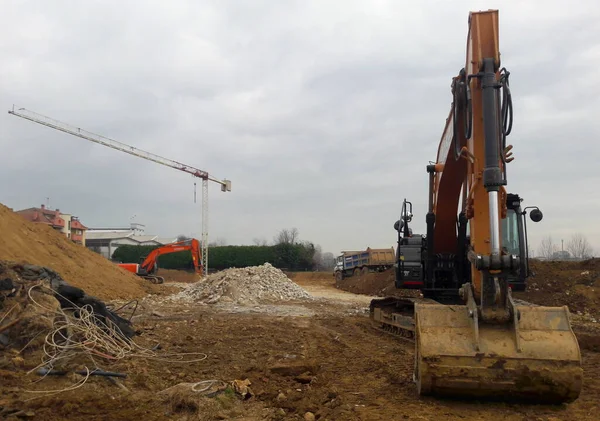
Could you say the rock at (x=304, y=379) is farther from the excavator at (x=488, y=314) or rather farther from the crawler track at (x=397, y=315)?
the crawler track at (x=397, y=315)

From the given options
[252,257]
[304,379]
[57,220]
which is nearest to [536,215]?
[304,379]

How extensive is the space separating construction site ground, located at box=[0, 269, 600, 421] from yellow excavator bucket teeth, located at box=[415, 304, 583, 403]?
195 millimetres

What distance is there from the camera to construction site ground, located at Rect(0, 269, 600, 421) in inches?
196

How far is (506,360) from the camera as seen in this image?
4.82m

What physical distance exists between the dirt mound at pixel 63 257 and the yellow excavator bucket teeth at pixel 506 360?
16.8 meters

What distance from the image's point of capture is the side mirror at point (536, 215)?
952cm

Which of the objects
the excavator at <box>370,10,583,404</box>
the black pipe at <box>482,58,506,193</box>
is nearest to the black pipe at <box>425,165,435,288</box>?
the excavator at <box>370,10,583,404</box>

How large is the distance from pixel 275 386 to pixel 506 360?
105 inches

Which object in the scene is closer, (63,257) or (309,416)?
(309,416)

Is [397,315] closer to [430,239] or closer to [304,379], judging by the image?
[430,239]

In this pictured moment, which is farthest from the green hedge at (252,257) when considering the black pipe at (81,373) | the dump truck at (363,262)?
the black pipe at (81,373)

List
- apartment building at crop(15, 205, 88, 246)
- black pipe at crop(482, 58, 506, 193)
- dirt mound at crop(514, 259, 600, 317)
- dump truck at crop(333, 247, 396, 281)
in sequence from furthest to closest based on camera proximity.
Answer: dump truck at crop(333, 247, 396, 281)
apartment building at crop(15, 205, 88, 246)
dirt mound at crop(514, 259, 600, 317)
black pipe at crop(482, 58, 506, 193)

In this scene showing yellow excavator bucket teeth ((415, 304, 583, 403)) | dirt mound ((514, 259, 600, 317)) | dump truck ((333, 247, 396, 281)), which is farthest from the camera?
dump truck ((333, 247, 396, 281))

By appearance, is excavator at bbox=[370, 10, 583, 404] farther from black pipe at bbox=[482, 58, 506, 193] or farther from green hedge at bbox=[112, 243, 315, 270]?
green hedge at bbox=[112, 243, 315, 270]
